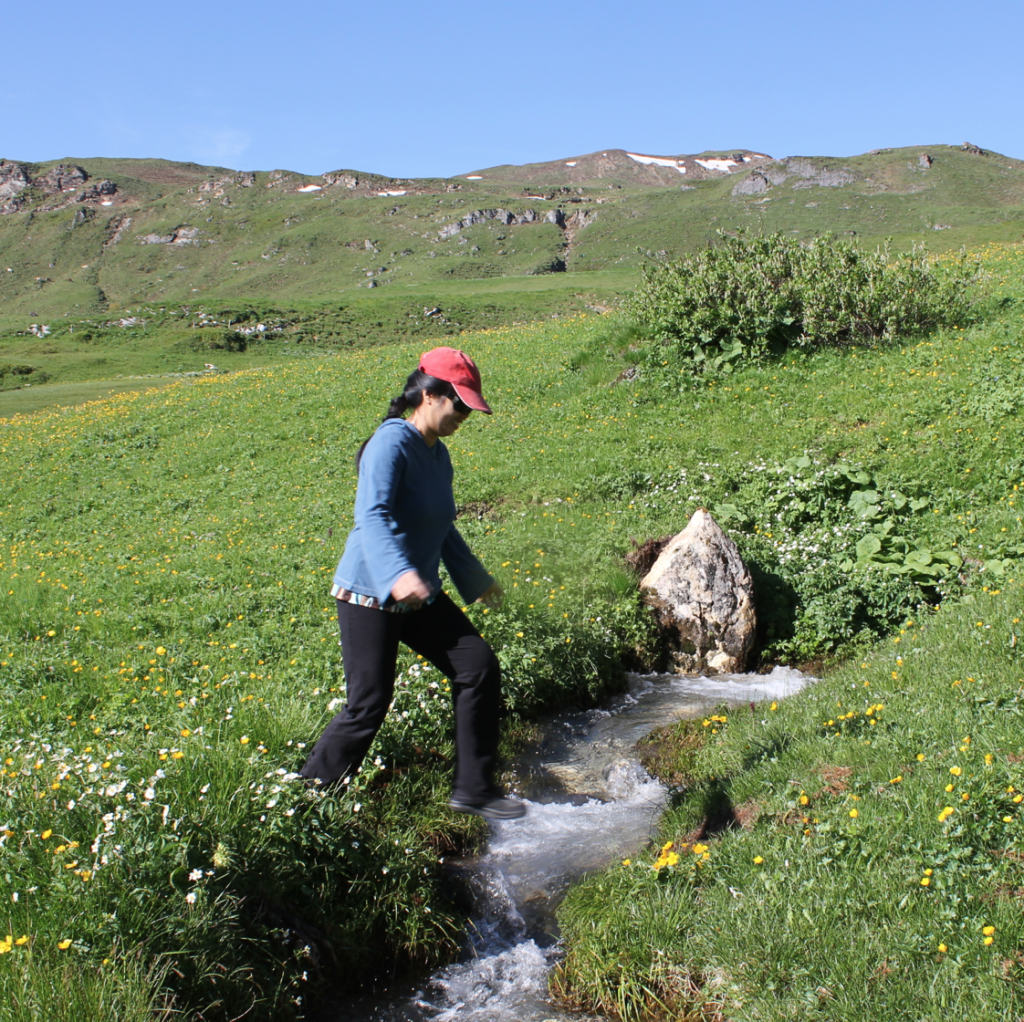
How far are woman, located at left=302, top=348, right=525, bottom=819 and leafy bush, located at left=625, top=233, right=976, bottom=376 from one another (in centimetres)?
1177

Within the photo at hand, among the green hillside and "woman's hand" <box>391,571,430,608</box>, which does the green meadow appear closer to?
"woman's hand" <box>391,571,430,608</box>

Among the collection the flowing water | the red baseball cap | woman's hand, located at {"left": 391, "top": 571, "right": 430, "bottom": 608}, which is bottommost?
the flowing water

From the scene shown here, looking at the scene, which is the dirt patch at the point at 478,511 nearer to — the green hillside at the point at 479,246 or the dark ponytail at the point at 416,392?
the dark ponytail at the point at 416,392

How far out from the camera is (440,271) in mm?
149750

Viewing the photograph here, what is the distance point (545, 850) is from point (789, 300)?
12.6 m

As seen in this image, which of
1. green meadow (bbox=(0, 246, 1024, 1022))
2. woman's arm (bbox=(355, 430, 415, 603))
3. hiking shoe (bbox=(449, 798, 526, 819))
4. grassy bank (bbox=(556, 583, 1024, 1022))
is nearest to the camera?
grassy bank (bbox=(556, 583, 1024, 1022))

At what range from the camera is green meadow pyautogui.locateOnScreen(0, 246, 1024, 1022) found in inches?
127

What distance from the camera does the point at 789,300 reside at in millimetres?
14828

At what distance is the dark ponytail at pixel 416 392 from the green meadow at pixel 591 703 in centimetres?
196

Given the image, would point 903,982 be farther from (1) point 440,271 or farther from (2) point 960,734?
(1) point 440,271

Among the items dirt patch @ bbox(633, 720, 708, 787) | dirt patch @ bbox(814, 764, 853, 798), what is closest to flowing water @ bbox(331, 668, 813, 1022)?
dirt patch @ bbox(633, 720, 708, 787)

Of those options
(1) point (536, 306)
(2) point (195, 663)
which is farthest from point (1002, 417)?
(1) point (536, 306)

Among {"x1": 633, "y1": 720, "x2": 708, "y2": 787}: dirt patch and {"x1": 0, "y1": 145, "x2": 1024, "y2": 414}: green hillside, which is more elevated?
{"x1": 0, "y1": 145, "x2": 1024, "y2": 414}: green hillside

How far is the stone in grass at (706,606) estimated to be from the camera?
7.95 meters
